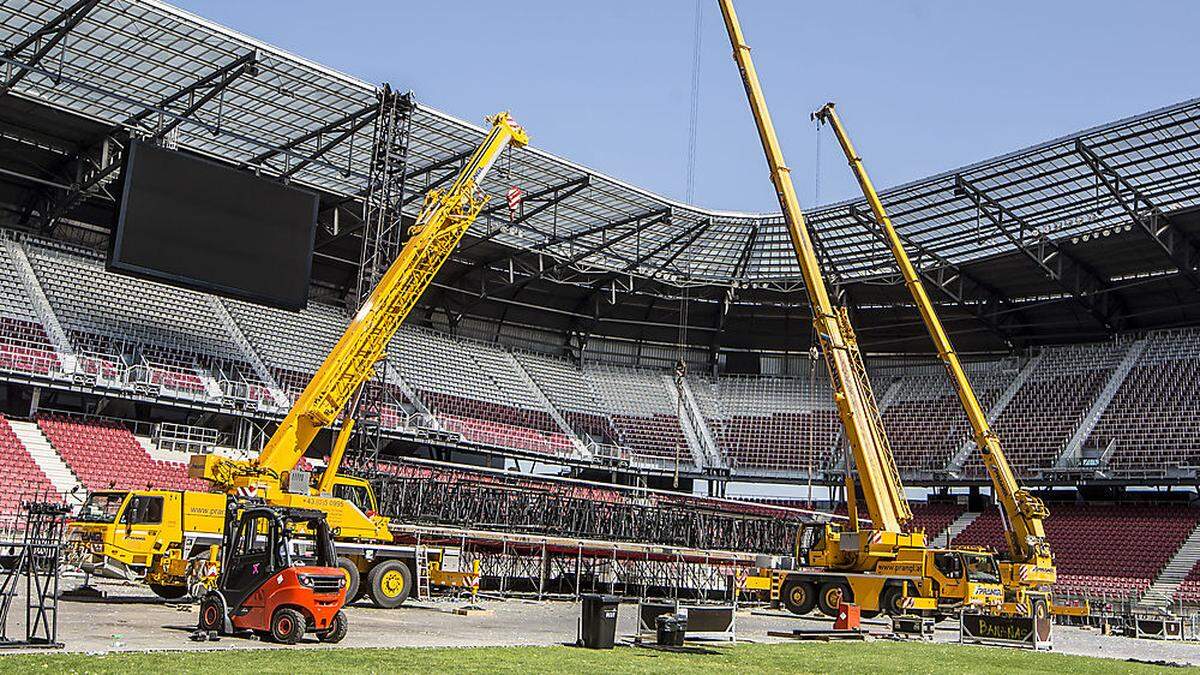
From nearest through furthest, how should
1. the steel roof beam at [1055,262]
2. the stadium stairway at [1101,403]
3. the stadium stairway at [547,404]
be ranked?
the steel roof beam at [1055,262], the stadium stairway at [1101,403], the stadium stairway at [547,404]

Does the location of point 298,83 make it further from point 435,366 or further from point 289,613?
point 289,613

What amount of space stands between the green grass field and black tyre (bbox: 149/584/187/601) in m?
10.5

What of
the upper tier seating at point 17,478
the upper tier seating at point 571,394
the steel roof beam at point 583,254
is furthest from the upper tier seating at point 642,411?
the upper tier seating at point 17,478

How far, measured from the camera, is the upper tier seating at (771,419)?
58.3 metres

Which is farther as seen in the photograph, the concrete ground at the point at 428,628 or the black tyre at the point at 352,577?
the black tyre at the point at 352,577

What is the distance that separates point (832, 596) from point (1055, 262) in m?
28.6

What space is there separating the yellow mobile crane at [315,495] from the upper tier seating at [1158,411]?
109ft

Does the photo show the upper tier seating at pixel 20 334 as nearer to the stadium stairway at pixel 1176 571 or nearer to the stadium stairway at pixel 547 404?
the stadium stairway at pixel 547 404

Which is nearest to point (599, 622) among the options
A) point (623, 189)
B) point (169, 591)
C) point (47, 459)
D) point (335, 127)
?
point (169, 591)

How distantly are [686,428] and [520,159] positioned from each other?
71.1 ft

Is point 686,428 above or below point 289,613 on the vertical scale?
above

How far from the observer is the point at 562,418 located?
56656 millimetres

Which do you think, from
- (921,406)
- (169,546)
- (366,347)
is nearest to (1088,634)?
(366,347)

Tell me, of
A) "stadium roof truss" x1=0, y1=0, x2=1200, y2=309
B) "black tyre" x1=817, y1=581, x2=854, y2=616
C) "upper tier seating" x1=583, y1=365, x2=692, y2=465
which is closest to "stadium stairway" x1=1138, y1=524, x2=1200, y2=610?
"stadium roof truss" x1=0, y1=0, x2=1200, y2=309
